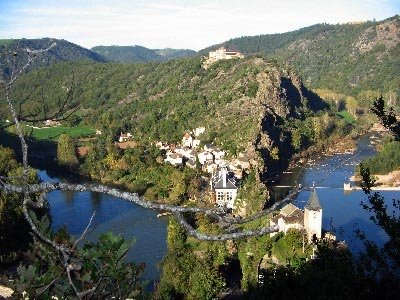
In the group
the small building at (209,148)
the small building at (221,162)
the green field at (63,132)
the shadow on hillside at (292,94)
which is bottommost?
the green field at (63,132)

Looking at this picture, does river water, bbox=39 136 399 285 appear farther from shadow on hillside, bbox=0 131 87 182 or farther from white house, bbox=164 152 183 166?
white house, bbox=164 152 183 166

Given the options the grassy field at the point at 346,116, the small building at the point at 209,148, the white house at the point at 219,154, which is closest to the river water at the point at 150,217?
the white house at the point at 219,154

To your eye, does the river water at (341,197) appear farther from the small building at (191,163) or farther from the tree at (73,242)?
the tree at (73,242)

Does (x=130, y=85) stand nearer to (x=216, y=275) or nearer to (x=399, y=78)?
(x=399, y=78)

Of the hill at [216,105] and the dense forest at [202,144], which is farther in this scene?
the hill at [216,105]

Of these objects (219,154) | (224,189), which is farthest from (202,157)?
(224,189)

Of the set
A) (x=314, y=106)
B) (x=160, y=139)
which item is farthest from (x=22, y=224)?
(x=314, y=106)
